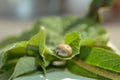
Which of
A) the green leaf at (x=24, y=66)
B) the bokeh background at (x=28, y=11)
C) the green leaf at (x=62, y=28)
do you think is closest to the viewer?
the green leaf at (x=24, y=66)

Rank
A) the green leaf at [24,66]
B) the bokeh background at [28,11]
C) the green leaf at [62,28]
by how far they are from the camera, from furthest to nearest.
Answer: the bokeh background at [28,11], the green leaf at [62,28], the green leaf at [24,66]

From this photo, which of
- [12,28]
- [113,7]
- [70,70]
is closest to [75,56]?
[70,70]

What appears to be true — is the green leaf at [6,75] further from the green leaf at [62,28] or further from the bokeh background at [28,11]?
the bokeh background at [28,11]

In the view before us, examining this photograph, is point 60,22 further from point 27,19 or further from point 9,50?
point 27,19

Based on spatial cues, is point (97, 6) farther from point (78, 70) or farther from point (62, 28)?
point (78, 70)

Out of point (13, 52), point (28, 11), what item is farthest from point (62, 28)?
point (28, 11)

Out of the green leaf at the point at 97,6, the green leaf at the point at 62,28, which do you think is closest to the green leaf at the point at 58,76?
the green leaf at the point at 62,28

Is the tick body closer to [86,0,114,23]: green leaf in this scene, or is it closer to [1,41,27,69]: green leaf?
[1,41,27,69]: green leaf
